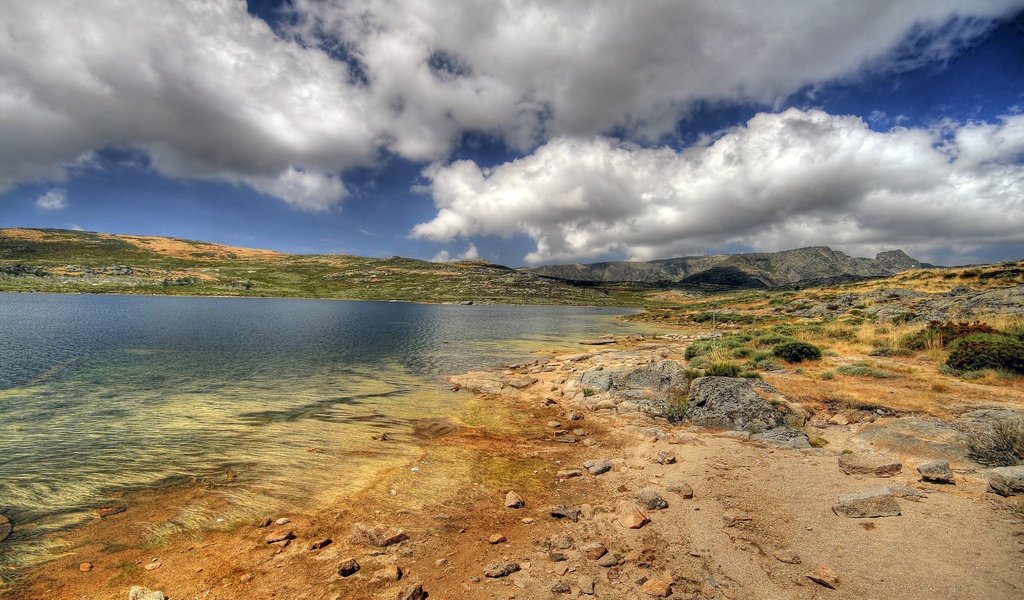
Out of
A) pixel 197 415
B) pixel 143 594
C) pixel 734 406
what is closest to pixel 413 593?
pixel 143 594

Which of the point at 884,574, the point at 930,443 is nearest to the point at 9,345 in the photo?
the point at 884,574

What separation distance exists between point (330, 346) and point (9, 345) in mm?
27115

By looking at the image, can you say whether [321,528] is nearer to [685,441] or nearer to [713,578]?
[713,578]

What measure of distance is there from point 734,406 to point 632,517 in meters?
10.3

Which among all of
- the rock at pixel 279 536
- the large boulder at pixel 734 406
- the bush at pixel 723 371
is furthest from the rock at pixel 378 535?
the bush at pixel 723 371

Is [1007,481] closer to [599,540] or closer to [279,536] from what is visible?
[599,540]

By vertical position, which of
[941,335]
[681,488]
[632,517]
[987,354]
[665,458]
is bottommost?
[665,458]

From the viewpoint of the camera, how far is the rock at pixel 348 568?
8477 millimetres

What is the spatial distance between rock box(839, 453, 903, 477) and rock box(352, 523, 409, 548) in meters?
12.8

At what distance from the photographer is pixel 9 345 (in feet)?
122

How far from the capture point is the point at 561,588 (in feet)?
25.7

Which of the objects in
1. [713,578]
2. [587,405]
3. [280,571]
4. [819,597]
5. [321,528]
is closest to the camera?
[819,597]

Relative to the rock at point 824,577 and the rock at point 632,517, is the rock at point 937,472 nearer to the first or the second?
the rock at point 824,577

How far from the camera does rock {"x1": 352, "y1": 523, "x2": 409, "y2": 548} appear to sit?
9.64m
